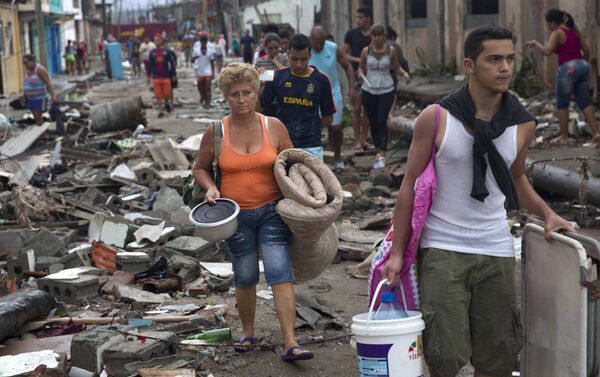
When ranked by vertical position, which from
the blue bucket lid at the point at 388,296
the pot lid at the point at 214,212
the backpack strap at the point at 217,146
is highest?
the backpack strap at the point at 217,146

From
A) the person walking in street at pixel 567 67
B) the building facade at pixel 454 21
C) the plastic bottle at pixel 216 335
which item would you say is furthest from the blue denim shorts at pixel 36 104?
the plastic bottle at pixel 216 335

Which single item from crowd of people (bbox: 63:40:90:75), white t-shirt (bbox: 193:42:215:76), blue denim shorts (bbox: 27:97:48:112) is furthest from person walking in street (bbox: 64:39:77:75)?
blue denim shorts (bbox: 27:97:48:112)

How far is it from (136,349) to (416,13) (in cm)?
1812

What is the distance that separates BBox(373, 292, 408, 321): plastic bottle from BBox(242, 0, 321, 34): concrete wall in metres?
26.8

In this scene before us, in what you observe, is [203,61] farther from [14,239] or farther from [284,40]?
[14,239]

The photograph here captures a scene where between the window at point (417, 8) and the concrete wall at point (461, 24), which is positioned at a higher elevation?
the window at point (417, 8)

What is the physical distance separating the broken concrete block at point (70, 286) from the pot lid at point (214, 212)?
2.39 metres

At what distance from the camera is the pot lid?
5363mm

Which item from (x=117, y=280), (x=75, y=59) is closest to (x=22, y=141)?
(x=117, y=280)

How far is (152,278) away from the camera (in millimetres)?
8180

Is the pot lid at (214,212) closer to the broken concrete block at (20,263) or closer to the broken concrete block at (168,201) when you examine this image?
the broken concrete block at (20,263)

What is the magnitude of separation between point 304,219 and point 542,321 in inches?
67.3

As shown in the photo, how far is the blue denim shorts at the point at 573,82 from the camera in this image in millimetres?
12531

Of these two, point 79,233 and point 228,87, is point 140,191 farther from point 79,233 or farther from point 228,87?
point 228,87
